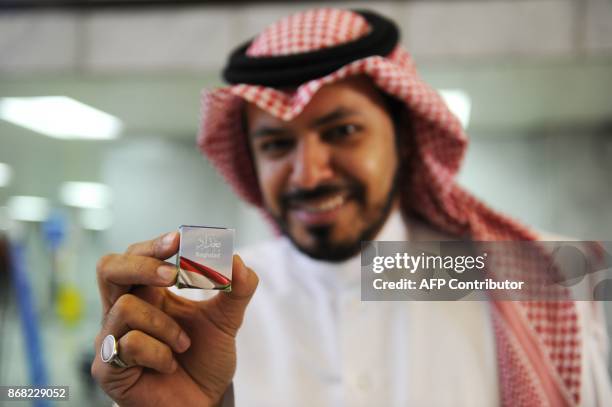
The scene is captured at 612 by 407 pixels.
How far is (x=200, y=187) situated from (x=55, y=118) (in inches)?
13.6

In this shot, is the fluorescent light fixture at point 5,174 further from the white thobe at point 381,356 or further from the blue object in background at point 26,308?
the white thobe at point 381,356

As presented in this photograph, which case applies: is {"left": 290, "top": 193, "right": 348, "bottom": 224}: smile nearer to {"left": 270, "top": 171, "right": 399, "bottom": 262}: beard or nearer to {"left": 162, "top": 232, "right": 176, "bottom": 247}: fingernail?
{"left": 270, "top": 171, "right": 399, "bottom": 262}: beard

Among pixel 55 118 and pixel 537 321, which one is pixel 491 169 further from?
pixel 55 118

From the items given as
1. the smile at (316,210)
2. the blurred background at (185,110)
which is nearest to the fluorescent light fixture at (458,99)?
the blurred background at (185,110)

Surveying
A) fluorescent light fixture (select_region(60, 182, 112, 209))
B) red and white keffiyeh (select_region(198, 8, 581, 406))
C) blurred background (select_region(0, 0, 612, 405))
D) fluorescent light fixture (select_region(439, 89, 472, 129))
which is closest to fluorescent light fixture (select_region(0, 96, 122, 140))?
blurred background (select_region(0, 0, 612, 405))

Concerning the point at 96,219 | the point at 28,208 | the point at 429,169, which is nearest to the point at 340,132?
the point at 429,169

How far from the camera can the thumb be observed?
1.43 ft

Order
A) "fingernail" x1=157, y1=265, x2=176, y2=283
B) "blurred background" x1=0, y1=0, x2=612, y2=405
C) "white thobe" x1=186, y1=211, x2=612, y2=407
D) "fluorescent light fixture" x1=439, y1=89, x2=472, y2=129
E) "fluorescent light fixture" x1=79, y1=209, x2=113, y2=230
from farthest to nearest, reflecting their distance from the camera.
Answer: "fluorescent light fixture" x1=439, y1=89, x2=472, y2=129, "blurred background" x1=0, y1=0, x2=612, y2=405, "fluorescent light fixture" x1=79, y1=209, x2=113, y2=230, "white thobe" x1=186, y1=211, x2=612, y2=407, "fingernail" x1=157, y1=265, x2=176, y2=283

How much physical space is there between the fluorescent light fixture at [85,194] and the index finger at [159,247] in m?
0.40

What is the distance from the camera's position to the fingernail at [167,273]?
1.37 ft

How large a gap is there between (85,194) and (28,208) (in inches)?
8.5

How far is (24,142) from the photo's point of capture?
91cm

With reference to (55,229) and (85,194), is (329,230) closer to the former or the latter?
(55,229)

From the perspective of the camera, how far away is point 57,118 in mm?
1037
